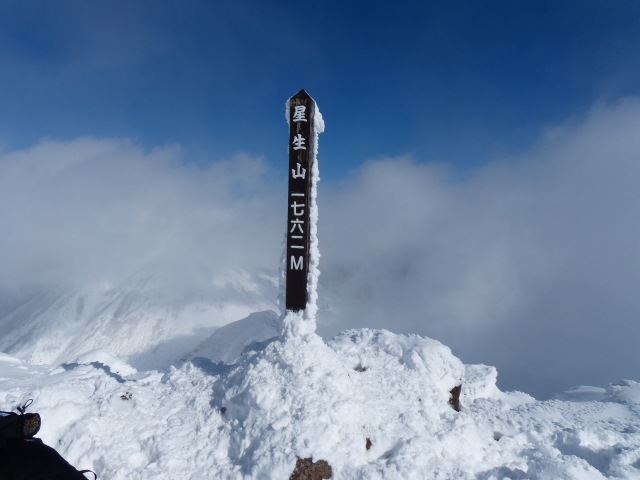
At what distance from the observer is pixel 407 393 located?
11930mm

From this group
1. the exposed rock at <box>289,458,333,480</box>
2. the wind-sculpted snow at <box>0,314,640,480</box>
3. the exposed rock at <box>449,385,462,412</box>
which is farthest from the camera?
the exposed rock at <box>449,385,462,412</box>

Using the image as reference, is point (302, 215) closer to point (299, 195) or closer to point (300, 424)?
point (299, 195)

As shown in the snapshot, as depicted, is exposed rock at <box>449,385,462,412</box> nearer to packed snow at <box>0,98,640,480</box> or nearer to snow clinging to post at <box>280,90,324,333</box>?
packed snow at <box>0,98,640,480</box>

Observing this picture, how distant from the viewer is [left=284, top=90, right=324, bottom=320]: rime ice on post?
40.1ft

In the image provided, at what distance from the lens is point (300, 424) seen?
9.57 meters

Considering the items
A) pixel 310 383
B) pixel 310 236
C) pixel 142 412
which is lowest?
pixel 142 412

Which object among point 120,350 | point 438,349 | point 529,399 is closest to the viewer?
point 438,349

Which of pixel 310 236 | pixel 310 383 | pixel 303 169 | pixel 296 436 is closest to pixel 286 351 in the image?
pixel 310 383

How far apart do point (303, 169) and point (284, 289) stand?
12.8 feet

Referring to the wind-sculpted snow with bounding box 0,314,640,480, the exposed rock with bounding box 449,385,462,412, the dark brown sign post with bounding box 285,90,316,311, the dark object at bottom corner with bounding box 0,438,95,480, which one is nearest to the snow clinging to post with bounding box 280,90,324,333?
the dark brown sign post with bounding box 285,90,316,311

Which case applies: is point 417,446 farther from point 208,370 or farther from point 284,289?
point 208,370

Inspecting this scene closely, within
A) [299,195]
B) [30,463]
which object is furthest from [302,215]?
[30,463]

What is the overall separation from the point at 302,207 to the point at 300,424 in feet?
20.2

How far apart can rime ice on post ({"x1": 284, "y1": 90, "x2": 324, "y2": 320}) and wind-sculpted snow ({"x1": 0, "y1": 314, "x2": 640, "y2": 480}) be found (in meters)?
1.37
